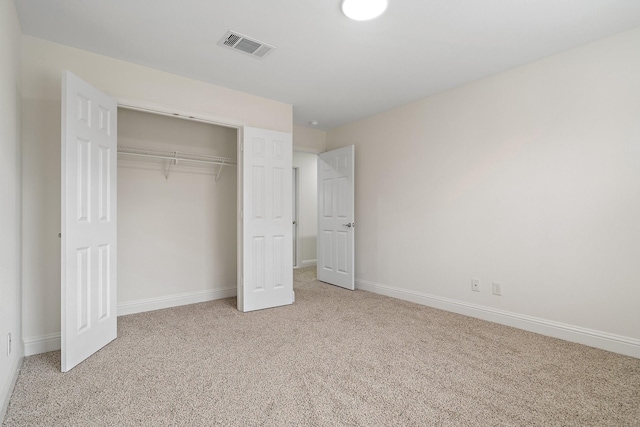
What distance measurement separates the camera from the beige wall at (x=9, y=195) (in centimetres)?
175

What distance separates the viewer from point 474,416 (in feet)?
5.39

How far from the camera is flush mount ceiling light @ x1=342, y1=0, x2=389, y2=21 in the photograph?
2029mm

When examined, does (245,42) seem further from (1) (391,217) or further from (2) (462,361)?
(2) (462,361)

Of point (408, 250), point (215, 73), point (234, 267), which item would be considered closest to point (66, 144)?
point (215, 73)

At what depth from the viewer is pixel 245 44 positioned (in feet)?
8.47

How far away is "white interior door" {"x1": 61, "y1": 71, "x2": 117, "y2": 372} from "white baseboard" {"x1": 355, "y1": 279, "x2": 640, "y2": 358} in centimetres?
320

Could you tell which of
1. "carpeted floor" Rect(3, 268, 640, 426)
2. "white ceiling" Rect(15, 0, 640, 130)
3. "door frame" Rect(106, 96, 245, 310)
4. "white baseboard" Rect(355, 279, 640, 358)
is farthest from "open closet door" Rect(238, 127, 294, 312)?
"white baseboard" Rect(355, 279, 640, 358)

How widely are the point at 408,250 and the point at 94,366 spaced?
3.30 metres

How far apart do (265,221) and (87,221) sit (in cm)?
172

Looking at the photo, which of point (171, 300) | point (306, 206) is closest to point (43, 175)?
point (171, 300)

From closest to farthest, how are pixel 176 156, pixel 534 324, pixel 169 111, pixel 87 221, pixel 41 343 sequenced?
pixel 87 221, pixel 41 343, pixel 534 324, pixel 169 111, pixel 176 156

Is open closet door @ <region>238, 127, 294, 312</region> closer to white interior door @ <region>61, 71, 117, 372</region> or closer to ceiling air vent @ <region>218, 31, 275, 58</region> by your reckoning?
ceiling air vent @ <region>218, 31, 275, 58</region>

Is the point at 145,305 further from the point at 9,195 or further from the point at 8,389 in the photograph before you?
the point at 9,195

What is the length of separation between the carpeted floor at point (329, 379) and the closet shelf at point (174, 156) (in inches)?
68.2
